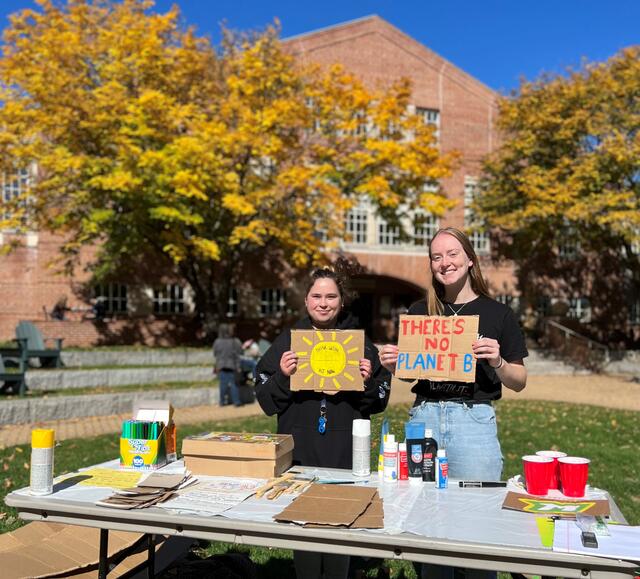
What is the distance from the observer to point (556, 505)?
3.10 metres

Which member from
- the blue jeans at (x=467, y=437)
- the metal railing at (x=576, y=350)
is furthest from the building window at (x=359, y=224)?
the blue jeans at (x=467, y=437)

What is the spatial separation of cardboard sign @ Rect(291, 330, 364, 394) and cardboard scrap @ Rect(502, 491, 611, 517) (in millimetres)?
1056

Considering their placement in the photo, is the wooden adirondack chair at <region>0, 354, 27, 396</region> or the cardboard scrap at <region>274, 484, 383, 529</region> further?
the wooden adirondack chair at <region>0, 354, 27, 396</region>

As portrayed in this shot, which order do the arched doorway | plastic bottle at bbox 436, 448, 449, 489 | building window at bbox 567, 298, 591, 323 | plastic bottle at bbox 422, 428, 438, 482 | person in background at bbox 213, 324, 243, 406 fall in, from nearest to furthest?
plastic bottle at bbox 436, 448, 449, 489
plastic bottle at bbox 422, 428, 438, 482
person in background at bbox 213, 324, 243, 406
the arched doorway
building window at bbox 567, 298, 591, 323

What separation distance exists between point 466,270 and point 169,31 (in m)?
18.5

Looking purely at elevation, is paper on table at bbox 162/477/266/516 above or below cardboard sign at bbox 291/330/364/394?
below

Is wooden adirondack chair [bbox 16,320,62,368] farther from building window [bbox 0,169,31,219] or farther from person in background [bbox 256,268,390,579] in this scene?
person in background [bbox 256,268,390,579]

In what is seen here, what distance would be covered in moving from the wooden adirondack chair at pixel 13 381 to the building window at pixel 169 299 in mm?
12317

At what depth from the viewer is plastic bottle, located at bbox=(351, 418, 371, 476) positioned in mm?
3570

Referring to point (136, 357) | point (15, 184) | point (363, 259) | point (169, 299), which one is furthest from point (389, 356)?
point (363, 259)

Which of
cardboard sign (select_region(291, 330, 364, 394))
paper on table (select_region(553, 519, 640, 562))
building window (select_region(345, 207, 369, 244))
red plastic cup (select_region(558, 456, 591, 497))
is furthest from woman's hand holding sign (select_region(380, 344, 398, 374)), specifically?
building window (select_region(345, 207, 369, 244))

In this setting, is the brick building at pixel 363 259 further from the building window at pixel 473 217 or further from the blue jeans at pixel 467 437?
the blue jeans at pixel 467 437

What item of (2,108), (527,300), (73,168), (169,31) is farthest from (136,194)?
(527,300)

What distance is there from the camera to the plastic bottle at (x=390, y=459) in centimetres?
353
